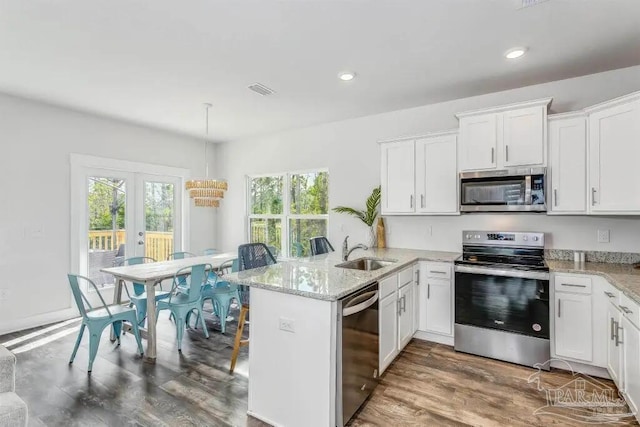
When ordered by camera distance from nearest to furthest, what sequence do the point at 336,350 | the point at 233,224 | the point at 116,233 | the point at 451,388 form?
the point at 336,350
the point at 451,388
the point at 116,233
the point at 233,224

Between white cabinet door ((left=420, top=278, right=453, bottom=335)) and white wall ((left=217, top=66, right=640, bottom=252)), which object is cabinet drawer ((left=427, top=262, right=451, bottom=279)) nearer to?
white cabinet door ((left=420, top=278, right=453, bottom=335))

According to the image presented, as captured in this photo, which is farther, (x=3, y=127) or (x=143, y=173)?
(x=143, y=173)

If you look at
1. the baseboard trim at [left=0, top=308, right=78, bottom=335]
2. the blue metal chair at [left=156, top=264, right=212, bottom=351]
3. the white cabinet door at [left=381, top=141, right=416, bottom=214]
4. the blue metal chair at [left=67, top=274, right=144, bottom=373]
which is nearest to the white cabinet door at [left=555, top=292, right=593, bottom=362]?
the white cabinet door at [left=381, top=141, right=416, bottom=214]

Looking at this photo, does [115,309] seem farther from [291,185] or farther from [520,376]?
[520,376]

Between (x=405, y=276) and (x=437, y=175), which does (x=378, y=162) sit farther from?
(x=405, y=276)

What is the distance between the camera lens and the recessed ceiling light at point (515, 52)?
2663 mm

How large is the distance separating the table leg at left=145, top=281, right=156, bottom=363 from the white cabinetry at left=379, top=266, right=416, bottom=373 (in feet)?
7.09

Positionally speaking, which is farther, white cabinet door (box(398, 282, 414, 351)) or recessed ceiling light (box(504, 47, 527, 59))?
white cabinet door (box(398, 282, 414, 351))

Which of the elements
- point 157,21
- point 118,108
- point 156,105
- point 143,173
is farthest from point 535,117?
point 143,173

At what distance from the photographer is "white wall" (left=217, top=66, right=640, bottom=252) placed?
10.3ft

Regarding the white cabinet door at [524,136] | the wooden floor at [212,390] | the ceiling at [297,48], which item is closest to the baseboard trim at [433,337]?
the wooden floor at [212,390]

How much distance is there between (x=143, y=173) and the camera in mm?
5109

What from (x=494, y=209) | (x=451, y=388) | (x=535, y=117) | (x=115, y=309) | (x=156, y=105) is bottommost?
(x=451, y=388)

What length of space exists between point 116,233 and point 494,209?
17.0 feet
